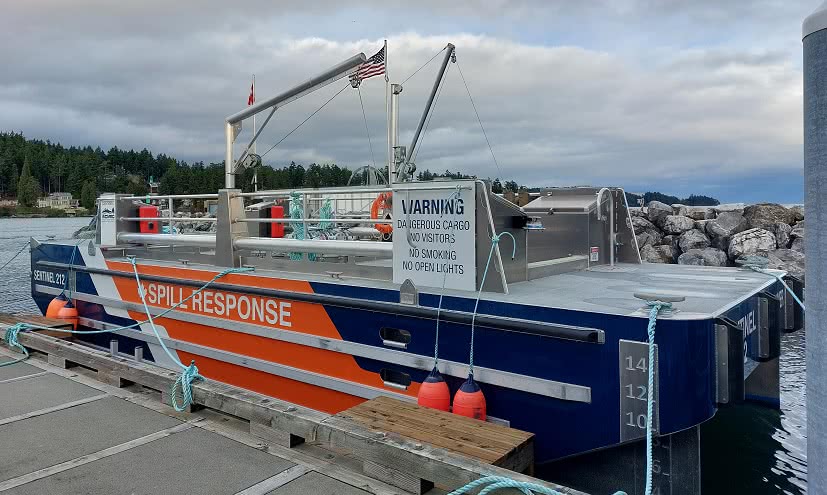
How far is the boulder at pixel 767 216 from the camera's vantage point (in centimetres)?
1548

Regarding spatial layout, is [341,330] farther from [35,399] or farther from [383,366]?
[35,399]

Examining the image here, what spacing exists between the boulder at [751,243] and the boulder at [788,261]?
1.92 ft

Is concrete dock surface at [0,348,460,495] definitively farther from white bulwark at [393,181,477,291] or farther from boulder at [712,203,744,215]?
boulder at [712,203,744,215]

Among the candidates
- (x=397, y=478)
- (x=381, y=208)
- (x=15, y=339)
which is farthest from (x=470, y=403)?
(x=15, y=339)

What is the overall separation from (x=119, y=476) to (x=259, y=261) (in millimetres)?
2924

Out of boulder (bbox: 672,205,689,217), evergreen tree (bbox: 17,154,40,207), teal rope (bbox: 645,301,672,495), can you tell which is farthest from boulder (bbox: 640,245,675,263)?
evergreen tree (bbox: 17,154,40,207)

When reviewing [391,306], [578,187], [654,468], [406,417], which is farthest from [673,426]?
[578,187]

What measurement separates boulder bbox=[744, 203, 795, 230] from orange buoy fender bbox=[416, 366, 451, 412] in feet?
46.4

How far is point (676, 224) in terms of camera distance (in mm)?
17078

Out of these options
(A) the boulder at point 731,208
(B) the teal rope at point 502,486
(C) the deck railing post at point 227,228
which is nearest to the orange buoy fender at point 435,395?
(B) the teal rope at point 502,486

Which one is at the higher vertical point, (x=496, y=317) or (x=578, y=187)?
(x=578, y=187)

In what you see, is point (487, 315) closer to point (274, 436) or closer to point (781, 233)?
point (274, 436)

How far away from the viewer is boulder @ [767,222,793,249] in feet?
48.0

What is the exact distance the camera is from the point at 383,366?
4531mm
